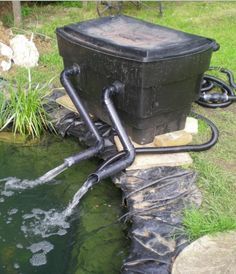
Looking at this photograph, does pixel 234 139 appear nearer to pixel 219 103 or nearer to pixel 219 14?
pixel 219 103

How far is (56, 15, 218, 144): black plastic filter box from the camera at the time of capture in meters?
3.52

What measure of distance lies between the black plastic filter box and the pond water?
72cm

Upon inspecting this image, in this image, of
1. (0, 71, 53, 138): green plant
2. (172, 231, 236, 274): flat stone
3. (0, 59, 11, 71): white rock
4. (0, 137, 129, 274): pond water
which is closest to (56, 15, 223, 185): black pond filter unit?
(0, 137, 129, 274): pond water

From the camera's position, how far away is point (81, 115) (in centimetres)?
411

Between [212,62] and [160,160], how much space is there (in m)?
2.65

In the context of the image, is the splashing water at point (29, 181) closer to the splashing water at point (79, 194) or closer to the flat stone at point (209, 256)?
the splashing water at point (79, 194)

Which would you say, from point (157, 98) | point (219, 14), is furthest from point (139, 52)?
point (219, 14)

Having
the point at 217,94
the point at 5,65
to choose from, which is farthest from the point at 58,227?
the point at 5,65

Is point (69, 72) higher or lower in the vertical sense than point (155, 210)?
higher

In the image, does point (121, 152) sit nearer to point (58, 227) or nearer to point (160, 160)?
point (160, 160)

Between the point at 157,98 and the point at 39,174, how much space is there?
54.2 inches

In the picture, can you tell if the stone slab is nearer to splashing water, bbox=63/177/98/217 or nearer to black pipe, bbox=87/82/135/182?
black pipe, bbox=87/82/135/182

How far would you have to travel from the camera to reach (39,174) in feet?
13.4

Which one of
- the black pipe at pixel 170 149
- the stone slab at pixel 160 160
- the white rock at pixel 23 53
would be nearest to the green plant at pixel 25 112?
the white rock at pixel 23 53
